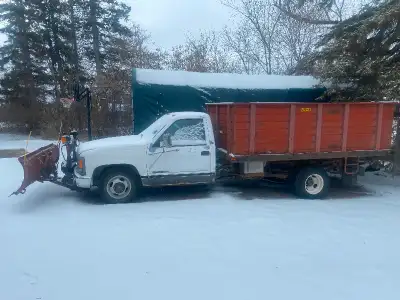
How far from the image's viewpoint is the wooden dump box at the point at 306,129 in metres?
7.46

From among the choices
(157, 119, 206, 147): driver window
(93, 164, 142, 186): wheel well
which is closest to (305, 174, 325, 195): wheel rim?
(157, 119, 206, 147): driver window

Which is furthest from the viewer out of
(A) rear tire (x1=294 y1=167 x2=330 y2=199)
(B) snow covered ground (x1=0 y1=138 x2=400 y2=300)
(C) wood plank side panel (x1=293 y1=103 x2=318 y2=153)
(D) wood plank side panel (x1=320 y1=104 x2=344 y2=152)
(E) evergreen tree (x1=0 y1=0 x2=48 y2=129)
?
(E) evergreen tree (x1=0 y1=0 x2=48 y2=129)

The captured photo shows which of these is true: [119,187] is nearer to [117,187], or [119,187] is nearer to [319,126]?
[117,187]

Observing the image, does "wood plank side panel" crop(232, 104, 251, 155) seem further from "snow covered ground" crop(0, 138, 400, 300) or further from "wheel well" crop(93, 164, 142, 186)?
"wheel well" crop(93, 164, 142, 186)

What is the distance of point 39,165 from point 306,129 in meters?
5.39

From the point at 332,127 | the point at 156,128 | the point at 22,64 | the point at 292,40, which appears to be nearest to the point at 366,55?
the point at 332,127

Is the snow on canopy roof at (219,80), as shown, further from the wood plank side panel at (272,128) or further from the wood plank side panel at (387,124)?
the wood plank side panel at (272,128)

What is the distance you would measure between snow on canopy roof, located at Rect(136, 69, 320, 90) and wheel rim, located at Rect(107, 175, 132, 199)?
16.4 feet

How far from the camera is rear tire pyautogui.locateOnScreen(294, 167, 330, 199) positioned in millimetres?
7973

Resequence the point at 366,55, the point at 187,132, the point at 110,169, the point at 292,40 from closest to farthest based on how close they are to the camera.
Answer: the point at 110,169 → the point at 187,132 → the point at 366,55 → the point at 292,40

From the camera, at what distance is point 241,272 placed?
13.8 ft

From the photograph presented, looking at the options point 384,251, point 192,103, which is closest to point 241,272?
point 384,251

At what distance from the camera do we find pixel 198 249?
4836mm

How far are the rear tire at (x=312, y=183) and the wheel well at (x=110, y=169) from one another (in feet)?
11.2
